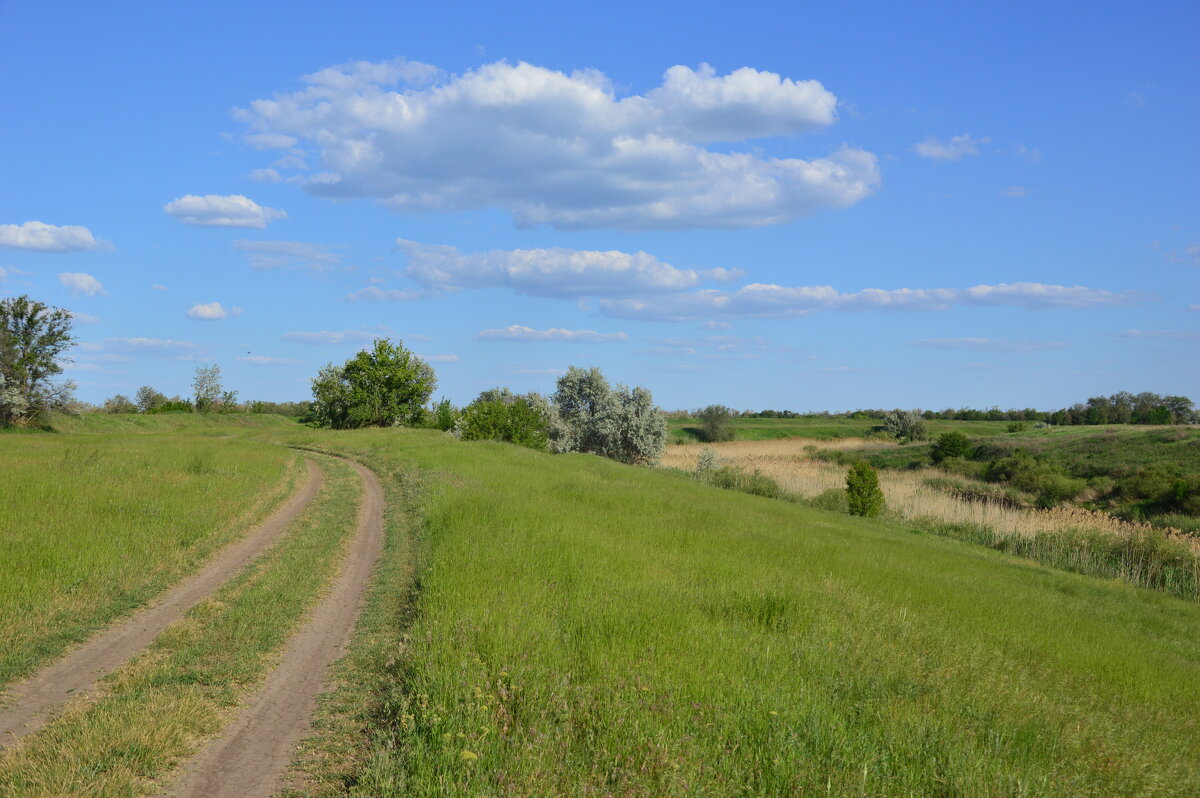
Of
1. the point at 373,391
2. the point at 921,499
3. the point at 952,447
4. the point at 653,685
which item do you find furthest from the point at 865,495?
the point at 373,391

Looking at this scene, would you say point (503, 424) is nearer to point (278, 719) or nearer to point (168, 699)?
point (168, 699)

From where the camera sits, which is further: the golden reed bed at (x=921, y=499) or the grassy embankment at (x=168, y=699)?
the golden reed bed at (x=921, y=499)

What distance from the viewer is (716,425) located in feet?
327

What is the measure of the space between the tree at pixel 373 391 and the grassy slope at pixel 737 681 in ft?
174

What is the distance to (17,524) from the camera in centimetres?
1251

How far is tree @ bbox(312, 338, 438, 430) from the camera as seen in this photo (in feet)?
211

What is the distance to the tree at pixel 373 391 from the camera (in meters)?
64.3

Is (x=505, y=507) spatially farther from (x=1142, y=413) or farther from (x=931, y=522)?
(x=1142, y=413)

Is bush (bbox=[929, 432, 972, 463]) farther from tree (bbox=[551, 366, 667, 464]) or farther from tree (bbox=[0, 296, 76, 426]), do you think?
tree (bbox=[0, 296, 76, 426])

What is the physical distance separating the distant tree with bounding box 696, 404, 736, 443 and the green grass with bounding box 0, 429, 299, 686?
3140 inches

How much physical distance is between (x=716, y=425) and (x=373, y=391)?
5162 cm

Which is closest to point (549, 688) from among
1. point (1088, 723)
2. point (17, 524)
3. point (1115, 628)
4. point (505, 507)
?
point (1088, 723)

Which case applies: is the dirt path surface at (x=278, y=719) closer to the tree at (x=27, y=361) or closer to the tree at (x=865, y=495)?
the tree at (x=865, y=495)

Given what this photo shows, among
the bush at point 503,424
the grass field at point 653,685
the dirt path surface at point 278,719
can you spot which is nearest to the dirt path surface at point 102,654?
the grass field at point 653,685
